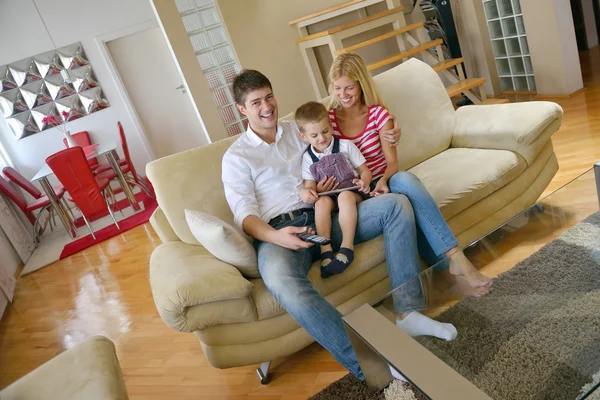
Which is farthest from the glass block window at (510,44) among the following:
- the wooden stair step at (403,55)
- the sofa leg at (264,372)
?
the sofa leg at (264,372)

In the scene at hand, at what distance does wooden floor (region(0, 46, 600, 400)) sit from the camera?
2148 mm

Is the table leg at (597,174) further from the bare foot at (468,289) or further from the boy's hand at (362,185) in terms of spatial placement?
the boy's hand at (362,185)

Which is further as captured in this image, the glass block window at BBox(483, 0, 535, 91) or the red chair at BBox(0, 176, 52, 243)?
the red chair at BBox(0, 176, 52, 243)

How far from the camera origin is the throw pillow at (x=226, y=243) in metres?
1.92

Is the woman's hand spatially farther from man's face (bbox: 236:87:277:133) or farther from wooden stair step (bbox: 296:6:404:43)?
wooden stair step (bbox: 296:6:404:43)

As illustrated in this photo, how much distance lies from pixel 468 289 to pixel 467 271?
8 cm

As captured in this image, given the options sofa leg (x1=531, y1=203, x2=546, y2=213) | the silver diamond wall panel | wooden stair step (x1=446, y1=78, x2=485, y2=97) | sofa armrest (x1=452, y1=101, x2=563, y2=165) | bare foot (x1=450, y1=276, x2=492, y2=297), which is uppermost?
the silver diamond wall panel

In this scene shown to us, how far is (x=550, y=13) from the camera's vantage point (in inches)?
167

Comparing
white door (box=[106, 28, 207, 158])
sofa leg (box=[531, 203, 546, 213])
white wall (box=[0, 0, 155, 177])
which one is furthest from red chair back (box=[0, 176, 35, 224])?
sofa leg (box=[531, 203, 546, 213])

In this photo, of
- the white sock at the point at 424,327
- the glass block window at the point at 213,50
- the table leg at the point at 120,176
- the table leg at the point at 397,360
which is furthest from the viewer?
the table leg at the point at 120,176

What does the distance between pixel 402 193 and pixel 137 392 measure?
145 centimetres

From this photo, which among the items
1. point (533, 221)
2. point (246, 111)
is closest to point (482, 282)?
point (533, 221)

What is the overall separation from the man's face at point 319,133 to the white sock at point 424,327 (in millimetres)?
891

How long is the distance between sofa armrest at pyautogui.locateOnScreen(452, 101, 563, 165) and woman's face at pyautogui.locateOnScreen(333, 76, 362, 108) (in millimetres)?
659
